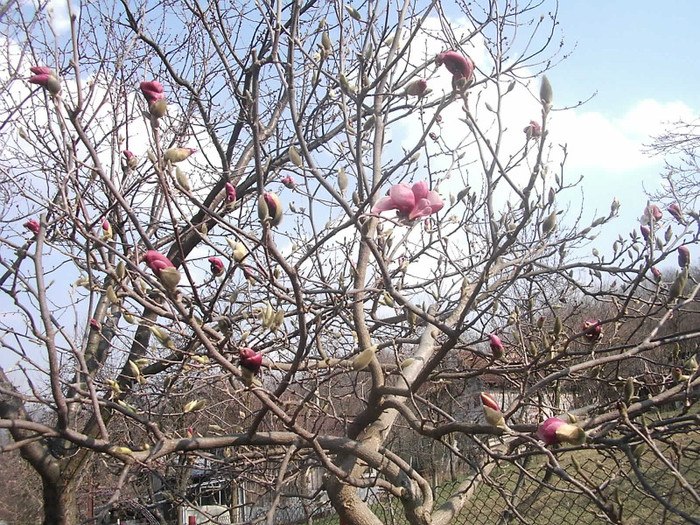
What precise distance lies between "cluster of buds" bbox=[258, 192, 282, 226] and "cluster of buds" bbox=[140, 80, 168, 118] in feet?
1.00

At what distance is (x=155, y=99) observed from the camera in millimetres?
1234

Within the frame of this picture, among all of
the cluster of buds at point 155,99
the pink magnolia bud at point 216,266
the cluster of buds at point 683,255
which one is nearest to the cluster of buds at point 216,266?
the pink magnolia bud at point 216,266

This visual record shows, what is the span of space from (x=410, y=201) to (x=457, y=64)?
1.08 feet

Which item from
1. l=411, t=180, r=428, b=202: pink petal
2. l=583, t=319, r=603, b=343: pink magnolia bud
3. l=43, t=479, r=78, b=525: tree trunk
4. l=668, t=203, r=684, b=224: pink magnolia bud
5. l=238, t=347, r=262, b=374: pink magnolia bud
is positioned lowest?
l=43, t=479, r=78, b=525: tree trunk

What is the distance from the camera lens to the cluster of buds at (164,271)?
1117 millimetres

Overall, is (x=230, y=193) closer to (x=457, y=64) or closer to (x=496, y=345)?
(x=457, y=64)

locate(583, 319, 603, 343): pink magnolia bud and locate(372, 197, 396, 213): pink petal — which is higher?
locate(372, 197, 396, 213): pink petal

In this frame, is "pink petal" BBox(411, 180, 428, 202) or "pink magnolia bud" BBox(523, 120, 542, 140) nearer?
"pink petal" BBox(411, 180, 428, 202)

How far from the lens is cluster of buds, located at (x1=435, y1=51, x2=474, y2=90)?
1.18 meters

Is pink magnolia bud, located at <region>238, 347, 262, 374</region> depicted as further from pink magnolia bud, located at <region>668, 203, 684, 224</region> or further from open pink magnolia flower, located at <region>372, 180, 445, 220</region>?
pink magnolia bud, located at <region>668, 203, 684, 224</region>

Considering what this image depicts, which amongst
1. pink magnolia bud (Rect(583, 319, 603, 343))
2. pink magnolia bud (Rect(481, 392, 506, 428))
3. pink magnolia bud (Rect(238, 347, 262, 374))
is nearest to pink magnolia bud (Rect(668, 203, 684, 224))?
pink magnolia bud (Rect(583, 319, 603, 343))

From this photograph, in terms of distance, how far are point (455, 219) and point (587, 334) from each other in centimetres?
151

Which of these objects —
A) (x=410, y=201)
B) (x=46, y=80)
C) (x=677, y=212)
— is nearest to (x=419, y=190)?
(x=410, y=201)

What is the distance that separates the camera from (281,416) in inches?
51.7
